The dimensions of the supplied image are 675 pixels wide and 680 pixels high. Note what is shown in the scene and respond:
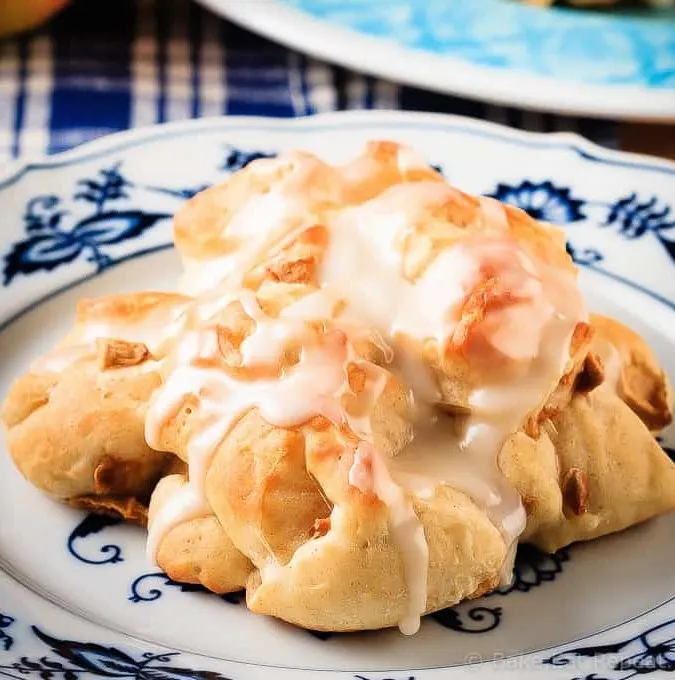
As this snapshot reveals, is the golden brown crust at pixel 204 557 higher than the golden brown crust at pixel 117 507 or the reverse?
higher

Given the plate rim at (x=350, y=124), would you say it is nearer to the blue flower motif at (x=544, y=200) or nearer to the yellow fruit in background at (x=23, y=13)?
the blue flower motif at (x=544, y=200)

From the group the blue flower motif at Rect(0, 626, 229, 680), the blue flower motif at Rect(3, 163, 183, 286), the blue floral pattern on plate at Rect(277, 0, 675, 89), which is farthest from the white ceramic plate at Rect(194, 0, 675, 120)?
the blue flower motif at Rect(0, 626, 229, 680)

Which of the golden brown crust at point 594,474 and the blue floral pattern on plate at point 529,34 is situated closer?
the golden brown crust at point 594,474

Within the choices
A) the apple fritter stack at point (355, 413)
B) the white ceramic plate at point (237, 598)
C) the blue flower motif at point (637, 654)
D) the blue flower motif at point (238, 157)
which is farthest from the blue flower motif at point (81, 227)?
the blue flower motif at point (637, 654)

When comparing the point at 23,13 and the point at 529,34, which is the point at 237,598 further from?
the point at 23,13

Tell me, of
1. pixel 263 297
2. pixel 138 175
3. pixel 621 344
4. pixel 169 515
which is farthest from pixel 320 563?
pixel 138 175

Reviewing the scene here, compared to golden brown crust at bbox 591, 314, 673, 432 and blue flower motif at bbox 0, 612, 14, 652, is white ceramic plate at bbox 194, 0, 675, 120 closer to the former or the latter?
golden brown crust at bbox 591, 314, 673, 432
